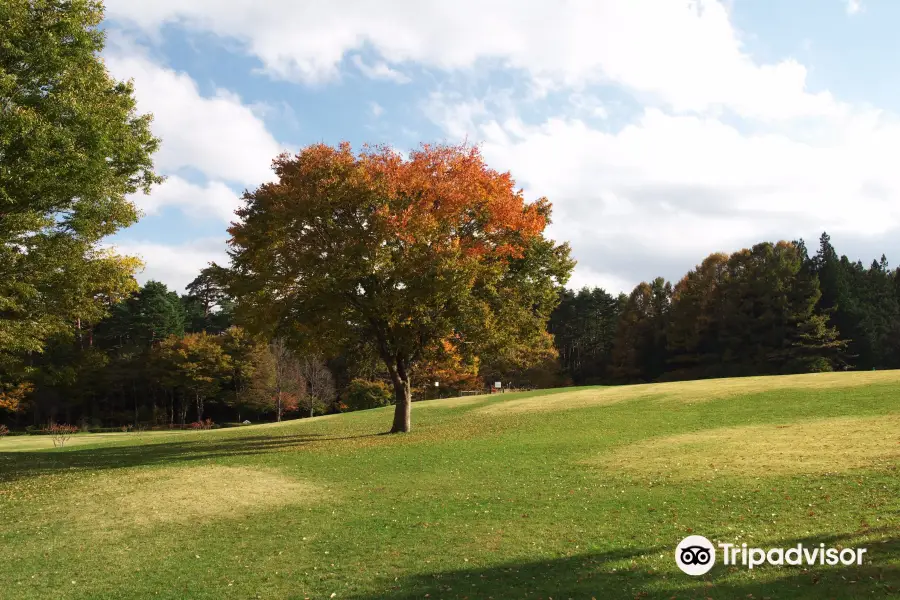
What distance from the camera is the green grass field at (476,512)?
8234mm

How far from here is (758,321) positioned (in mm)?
62844

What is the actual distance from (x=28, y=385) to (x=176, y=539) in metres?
58.7

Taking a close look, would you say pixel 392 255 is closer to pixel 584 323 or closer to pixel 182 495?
pixel 182 495

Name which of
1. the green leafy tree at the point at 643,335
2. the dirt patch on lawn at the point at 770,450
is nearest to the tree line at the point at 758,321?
the green leafy tree at the point at 643,335

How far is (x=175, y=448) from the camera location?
27.3 meters

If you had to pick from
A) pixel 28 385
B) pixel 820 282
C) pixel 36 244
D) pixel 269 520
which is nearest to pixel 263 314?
pixel 36 244

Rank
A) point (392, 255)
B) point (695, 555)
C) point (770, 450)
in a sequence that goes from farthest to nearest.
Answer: point (392, 255) < point (770, 450) < point (695, 555)

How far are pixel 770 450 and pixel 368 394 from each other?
45305 millimetres

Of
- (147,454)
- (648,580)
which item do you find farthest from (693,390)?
(648,580)

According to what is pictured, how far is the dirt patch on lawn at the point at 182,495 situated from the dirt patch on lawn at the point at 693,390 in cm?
1880

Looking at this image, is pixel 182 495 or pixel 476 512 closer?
pixel 476 512

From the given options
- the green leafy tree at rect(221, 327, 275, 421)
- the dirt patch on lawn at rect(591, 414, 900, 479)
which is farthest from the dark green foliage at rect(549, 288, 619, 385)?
the dirt patch on lawn at rect(591, 414, 900, 479)

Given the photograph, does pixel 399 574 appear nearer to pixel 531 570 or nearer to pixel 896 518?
pixel 531 570

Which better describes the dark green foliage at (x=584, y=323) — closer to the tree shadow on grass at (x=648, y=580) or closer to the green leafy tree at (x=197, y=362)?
the green leafy tree at (x=197, y=362)
